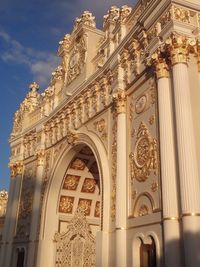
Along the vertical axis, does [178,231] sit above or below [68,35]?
below

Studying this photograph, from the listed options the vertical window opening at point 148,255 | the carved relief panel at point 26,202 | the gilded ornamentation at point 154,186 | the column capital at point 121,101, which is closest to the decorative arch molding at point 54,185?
the carved relief panel at point 26,202

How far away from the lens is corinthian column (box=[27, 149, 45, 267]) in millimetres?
15242

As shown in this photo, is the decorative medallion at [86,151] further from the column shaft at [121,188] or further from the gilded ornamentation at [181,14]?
the gilded ornamentation at [181,14]

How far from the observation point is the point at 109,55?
525 inches

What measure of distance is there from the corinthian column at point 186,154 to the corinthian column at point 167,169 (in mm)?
→ 394

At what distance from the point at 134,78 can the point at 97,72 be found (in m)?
2.91

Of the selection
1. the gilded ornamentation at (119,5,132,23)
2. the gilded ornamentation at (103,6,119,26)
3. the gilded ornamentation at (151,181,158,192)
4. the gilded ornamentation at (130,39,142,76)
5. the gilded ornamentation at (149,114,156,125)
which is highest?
the gilded ornamentation at (103,6,119,26)

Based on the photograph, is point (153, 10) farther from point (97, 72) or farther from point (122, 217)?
point (122, 217)

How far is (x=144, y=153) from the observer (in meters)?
9.91

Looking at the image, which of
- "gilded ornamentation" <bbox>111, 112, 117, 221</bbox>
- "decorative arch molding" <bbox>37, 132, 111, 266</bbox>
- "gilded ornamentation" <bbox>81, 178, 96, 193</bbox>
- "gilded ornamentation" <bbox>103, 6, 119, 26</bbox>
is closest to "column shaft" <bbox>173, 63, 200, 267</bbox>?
"gilded ornamentation" <bbox>111, 112, 117, 221</bbox>

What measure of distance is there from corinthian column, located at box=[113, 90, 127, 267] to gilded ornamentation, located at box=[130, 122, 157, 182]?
395 millimetres

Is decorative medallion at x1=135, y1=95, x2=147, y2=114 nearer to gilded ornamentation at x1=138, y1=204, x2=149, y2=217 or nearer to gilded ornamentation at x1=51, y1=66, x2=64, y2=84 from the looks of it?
gilded ornamentation at x1=138, y1=204, x2=149, y2=217

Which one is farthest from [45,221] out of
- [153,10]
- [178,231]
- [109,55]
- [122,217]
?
[153,10]

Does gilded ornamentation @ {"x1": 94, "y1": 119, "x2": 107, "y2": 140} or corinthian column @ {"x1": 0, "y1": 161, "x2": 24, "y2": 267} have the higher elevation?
gilded ornamentation @ {"x1": 94, "y1": 119, "x2": 107, "y2": 140}
